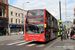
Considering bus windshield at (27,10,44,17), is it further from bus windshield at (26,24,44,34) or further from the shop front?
the shop front

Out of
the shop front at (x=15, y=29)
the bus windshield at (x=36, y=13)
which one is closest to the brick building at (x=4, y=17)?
the shop front at (x=15, y=29)

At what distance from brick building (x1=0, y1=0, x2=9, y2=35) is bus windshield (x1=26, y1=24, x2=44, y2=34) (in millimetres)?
24583

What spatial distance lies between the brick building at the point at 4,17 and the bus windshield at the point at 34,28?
2458 cm

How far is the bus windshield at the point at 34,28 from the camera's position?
12758 mm

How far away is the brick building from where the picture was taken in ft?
118

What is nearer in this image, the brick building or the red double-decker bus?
the red double-decker bus

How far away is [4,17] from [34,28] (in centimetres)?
2595

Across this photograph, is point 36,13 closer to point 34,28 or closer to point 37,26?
point 37,26

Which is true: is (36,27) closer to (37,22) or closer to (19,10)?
(37,22)

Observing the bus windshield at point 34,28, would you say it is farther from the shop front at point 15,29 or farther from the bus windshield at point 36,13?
the shop front at point 15,29

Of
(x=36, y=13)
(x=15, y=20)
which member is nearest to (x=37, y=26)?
(x=36, y=13)

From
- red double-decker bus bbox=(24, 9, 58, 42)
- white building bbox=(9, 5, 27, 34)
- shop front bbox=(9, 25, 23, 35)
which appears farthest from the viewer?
shop front bbox=(9, 25, 23, 35)

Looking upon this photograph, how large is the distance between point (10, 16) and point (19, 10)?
7.40m

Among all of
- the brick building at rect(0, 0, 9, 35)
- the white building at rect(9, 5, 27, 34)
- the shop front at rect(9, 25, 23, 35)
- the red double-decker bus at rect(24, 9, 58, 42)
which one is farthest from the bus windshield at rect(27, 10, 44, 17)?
the shop front at rect(9, 25, 23, 35)
